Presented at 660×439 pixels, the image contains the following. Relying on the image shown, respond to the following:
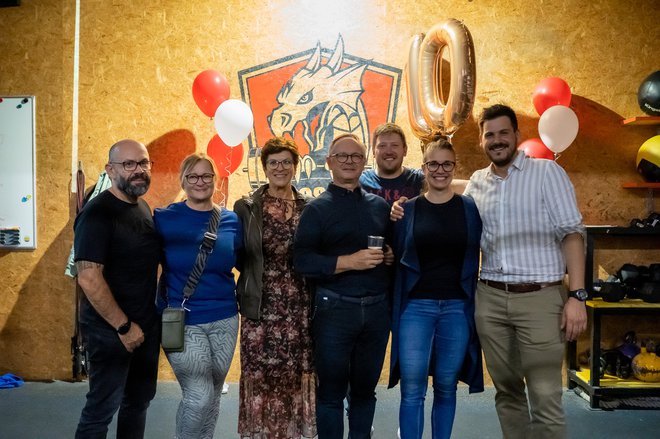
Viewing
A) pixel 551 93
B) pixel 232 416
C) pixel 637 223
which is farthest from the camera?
pixel 637 223

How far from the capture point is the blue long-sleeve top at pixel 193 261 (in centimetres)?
217

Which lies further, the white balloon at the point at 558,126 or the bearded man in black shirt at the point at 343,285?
the white balloon at the point at 558,126

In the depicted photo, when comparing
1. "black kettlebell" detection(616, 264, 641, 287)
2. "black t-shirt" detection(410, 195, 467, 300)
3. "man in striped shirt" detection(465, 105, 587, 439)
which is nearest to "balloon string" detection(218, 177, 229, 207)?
"black t-shirt" detection(410, 195, 467, 300)

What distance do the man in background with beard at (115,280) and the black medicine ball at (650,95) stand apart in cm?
327

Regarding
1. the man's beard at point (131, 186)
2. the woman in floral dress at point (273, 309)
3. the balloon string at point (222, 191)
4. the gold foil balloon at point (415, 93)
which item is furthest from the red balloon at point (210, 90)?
the man's beard at point (131, 186)

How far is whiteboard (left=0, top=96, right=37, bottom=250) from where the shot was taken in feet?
12.8

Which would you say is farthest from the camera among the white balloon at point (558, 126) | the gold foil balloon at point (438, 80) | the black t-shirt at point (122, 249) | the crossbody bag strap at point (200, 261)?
the white balloon at point (558, 126)

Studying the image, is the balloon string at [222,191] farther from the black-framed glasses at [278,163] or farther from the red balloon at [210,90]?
the black-framed glasses at [278,163]

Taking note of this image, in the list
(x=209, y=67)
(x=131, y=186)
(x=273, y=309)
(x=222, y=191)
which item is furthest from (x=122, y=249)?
(x=209, y=67)

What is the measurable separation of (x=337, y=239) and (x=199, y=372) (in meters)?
0.80

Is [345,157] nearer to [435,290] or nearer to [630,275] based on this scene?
[435,290]

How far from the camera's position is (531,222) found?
2268 mm

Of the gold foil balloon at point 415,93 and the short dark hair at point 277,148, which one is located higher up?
the gold foil balloon at point 415,93

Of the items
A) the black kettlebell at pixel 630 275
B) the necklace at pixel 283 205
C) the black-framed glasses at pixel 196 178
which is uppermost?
the black-framed glasses at pixel 196 178
